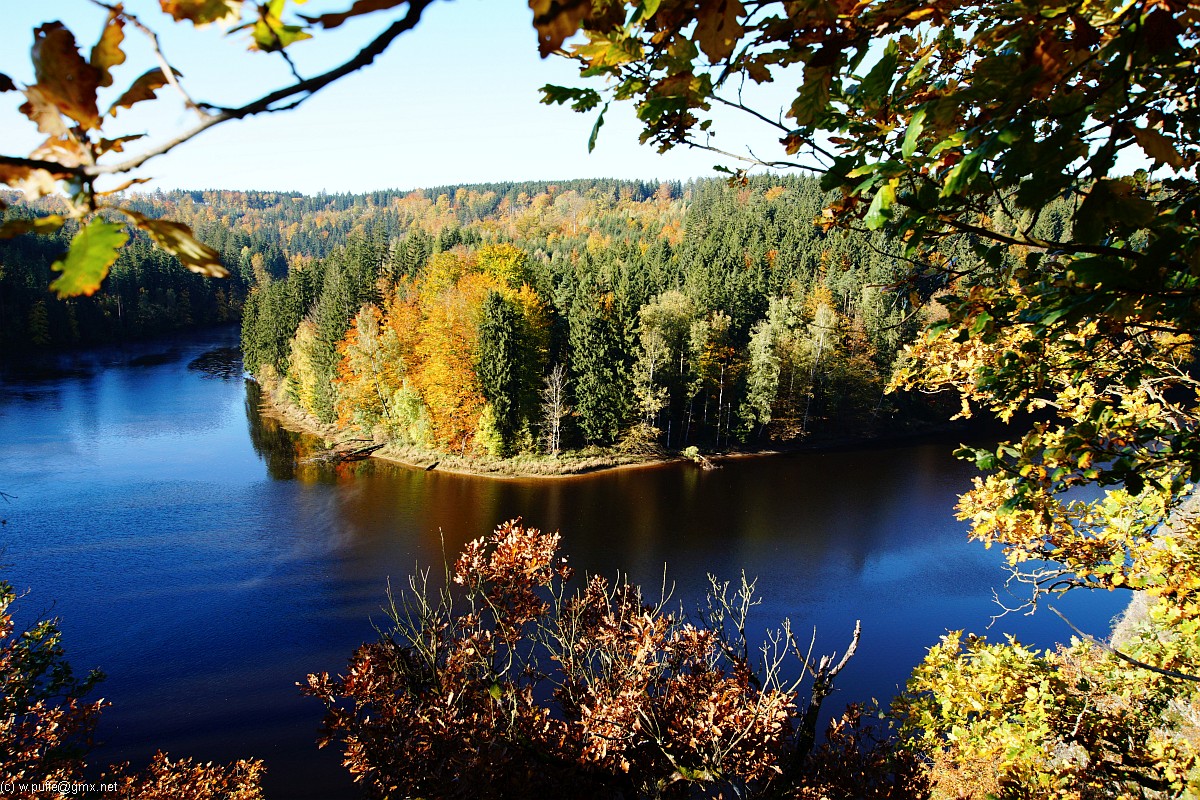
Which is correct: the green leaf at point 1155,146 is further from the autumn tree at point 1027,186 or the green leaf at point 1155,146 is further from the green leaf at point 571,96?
the green leaf at point 571,96

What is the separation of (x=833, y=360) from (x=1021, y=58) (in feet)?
116

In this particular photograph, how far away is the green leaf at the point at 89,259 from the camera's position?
0.70 metres

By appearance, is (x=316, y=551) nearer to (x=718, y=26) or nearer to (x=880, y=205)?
(x=880, y=205)

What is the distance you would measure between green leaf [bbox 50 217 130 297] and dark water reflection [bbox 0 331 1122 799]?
43.4 feet

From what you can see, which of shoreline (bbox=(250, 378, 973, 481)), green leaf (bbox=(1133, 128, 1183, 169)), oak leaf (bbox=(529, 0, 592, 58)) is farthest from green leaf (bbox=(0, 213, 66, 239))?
shoreline (bbox=(250, 378, 973, 481))

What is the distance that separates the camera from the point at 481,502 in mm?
24234

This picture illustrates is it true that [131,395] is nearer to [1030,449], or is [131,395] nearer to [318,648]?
[318,648]

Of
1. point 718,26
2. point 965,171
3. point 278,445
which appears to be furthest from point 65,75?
point 278,445

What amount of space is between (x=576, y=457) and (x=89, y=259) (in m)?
28.6

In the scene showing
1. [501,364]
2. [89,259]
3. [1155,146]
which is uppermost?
[1155,146]

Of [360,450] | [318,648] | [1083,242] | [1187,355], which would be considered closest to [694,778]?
[1187,355]

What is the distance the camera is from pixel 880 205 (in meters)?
1.38

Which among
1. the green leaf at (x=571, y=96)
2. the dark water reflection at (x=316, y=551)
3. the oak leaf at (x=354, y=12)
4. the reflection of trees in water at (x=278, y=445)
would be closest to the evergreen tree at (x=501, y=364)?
the dark water reflection at (x=316, y=551)

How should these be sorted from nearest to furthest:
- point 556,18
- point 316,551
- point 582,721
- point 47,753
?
point 556,18 < point 582,721 < point 47,753 < point 316,551
